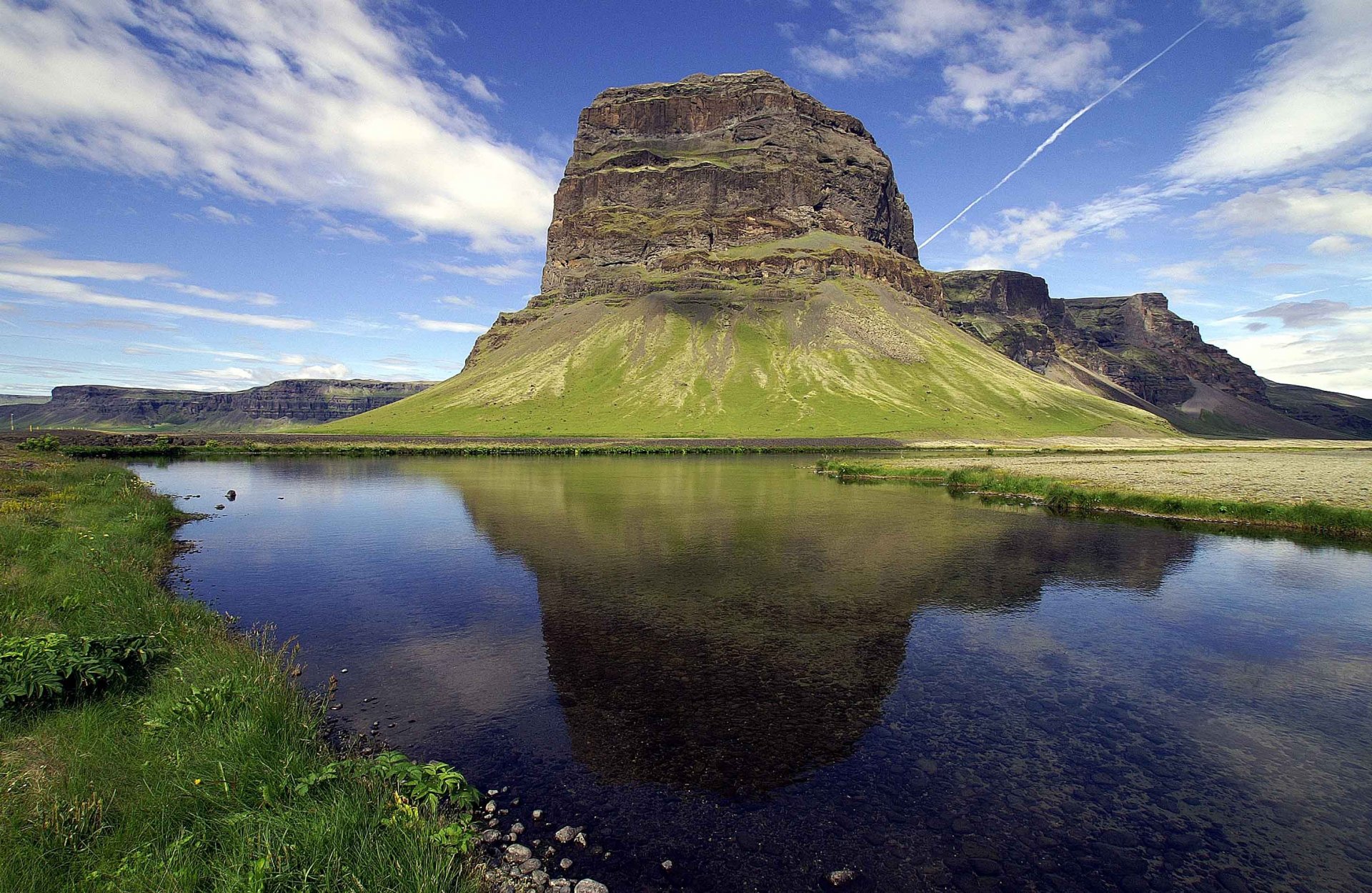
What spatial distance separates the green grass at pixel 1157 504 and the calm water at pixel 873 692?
5.89 meters

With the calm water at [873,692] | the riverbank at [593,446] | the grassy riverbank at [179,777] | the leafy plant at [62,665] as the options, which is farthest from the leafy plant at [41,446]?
the leafy plant at [62,665]

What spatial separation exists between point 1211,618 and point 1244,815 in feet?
50.4

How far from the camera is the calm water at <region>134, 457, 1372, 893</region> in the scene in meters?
10.9

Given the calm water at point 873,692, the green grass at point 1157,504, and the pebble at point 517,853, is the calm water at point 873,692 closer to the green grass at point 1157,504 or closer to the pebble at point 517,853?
the pebble at point 517,853

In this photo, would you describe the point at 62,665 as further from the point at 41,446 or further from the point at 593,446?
the point at 593,446

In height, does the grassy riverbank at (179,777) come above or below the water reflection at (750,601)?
above

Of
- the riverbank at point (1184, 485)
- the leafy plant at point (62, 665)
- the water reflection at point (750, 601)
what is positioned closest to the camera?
the leafy plant at point (62, 665)

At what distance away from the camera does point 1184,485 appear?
56.0 meters

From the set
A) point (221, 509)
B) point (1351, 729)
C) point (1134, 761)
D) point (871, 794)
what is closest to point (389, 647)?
point (871, 794)

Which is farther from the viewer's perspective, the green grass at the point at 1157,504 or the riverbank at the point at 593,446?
the riverbank at the point at 593,446

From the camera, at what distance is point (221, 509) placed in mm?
49469

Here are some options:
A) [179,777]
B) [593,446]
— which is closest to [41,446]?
[593,446]

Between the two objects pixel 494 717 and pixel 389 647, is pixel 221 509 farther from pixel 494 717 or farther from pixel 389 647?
pixel 494 717

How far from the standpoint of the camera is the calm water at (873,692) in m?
10.9
